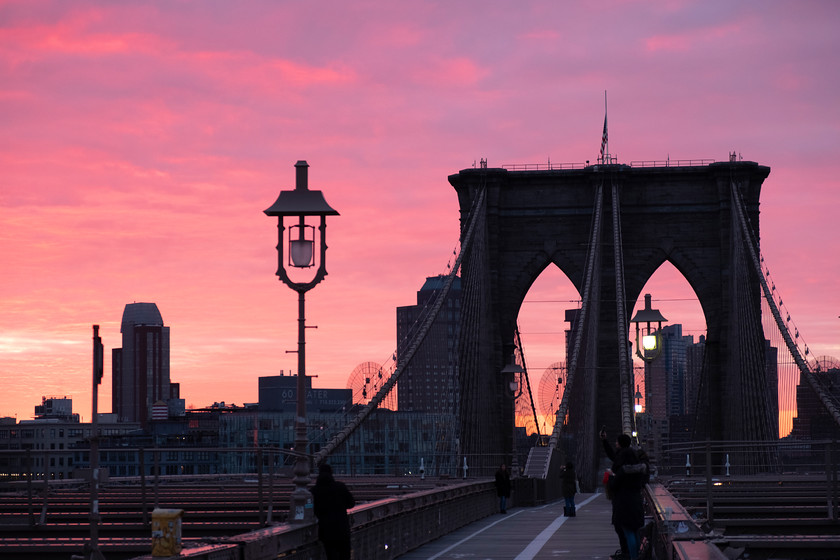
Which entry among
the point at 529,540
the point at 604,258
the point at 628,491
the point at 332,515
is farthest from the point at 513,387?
the point at 332,515

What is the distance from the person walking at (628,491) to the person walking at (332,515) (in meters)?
3.80

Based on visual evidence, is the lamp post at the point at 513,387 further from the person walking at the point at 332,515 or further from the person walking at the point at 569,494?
the person walking at the point at 332,515

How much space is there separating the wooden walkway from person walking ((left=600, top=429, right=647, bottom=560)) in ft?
8.08

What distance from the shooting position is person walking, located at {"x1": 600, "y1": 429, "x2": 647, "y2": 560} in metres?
18.5

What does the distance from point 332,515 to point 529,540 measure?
9.53 metres

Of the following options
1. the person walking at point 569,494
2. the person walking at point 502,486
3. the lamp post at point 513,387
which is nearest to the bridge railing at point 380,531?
the person walking at point 569,494

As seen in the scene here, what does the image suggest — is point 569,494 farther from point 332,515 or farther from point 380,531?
point 332,515

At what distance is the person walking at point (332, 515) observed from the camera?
665 inches

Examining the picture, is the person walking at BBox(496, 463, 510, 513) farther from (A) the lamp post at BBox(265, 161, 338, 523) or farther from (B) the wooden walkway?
(A) the lamp post at BBox(265, 161, 338, 523)

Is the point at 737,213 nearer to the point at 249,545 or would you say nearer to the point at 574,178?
the point at 574,178

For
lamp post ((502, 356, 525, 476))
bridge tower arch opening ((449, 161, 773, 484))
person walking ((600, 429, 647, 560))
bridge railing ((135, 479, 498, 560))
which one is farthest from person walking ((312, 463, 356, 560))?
bridge tower arch opening ((449, 161, 773, 484))

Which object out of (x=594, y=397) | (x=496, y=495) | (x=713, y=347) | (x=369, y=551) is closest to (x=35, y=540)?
→ (x=369, y=551)

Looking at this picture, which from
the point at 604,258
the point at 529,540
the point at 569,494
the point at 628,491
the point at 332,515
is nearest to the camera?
the point at 332,515

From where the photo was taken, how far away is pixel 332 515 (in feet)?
55.6
